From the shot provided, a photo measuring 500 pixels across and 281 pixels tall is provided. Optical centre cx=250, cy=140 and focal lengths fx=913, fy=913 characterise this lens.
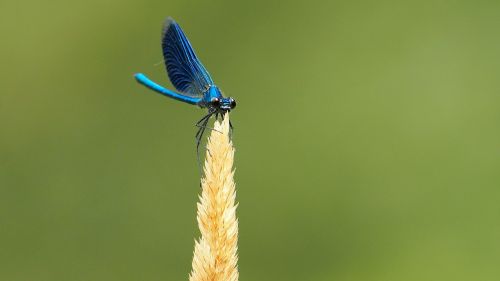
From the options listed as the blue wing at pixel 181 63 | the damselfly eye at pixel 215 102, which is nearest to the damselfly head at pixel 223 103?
the damselfly eye at pixel 215 102

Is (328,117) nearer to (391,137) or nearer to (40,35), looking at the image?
(391,137)

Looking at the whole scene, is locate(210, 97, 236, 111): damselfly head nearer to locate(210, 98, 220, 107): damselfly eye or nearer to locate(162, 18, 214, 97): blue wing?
locate(210, 98, 220, 107): damselfly eye

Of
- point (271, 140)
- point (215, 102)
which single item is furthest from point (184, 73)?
point (271, 140)

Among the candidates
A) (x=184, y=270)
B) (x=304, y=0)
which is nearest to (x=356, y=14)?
(x=304, y=0)

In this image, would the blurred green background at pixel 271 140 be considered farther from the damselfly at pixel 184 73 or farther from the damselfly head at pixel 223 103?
the damselfly head at pixel 223 103

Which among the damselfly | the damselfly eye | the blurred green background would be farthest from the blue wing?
the blurred green background

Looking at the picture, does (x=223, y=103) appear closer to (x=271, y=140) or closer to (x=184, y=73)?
(x=184, y=73)
